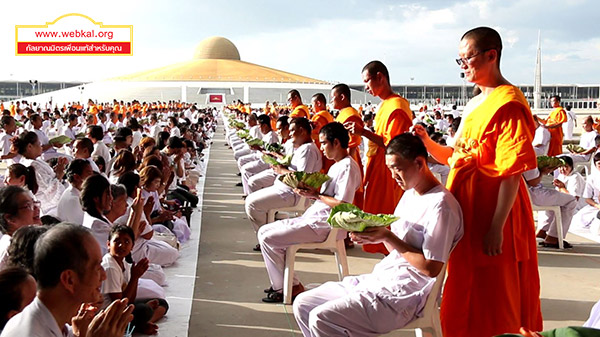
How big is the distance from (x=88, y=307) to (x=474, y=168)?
2.07 m

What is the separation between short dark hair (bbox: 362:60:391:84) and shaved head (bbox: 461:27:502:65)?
2036 mm

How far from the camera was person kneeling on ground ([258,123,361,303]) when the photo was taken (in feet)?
14.9

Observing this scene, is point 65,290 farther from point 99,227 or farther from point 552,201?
point 552,201

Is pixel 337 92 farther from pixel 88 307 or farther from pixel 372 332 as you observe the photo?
pixel 88 307

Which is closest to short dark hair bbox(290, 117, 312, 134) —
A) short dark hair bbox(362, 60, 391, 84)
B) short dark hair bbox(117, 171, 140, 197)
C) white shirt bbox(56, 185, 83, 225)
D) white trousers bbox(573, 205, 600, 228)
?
short dark hair bbox(362, 60, 391, 84)

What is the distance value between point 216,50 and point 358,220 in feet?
298

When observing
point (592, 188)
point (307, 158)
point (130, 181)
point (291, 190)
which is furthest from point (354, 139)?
point (592, 188)

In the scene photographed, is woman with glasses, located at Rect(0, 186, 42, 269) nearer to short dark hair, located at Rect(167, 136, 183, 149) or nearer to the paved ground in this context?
the paved ground

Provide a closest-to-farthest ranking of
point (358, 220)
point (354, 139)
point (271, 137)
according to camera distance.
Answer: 1. point (358, 220)
2. point (354, 139)
3. point (271, 137)

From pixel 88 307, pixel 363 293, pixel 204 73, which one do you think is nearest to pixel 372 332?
pixel 363 293

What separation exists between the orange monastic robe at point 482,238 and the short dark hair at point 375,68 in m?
2.03

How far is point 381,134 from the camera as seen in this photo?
18.0ft

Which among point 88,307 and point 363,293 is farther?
point 363,293

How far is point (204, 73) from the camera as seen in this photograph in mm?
75938
